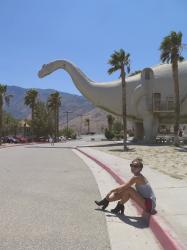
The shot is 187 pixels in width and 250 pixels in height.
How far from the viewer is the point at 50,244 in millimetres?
6961

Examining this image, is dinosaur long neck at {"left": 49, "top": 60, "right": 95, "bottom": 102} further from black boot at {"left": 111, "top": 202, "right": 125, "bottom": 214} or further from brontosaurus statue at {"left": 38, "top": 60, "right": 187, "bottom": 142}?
black boot at {"left": 111, "top": 202, "right": 125, "bottom": 214}

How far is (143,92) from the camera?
48.9m

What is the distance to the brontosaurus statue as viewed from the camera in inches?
1909

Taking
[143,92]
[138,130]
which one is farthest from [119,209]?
[138,130]

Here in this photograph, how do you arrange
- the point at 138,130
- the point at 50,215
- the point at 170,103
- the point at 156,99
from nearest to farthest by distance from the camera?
the point at 50,215, the point at 170,103, the point at 156,99, the point at 138,130

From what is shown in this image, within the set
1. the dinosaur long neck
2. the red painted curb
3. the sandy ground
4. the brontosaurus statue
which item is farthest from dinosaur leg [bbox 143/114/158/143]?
the red painted curb

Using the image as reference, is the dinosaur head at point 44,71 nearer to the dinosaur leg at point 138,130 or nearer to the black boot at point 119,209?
the dinosaur leg at point 138,130

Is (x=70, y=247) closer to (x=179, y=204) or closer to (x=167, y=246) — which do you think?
(x=167, y=246)

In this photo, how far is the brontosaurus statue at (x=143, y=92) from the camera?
48500 millimetres

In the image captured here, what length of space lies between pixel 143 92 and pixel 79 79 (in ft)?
22.3

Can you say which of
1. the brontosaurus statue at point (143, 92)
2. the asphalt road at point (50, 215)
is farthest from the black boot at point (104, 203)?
the brontosaurus statue at point (143, 92)

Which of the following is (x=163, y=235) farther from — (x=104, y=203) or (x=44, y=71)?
(x=44, y=71)

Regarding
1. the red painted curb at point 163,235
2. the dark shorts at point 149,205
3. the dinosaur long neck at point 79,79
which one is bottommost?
the red painted curb at point 163,235

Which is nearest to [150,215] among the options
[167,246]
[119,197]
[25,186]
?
[119,197]
